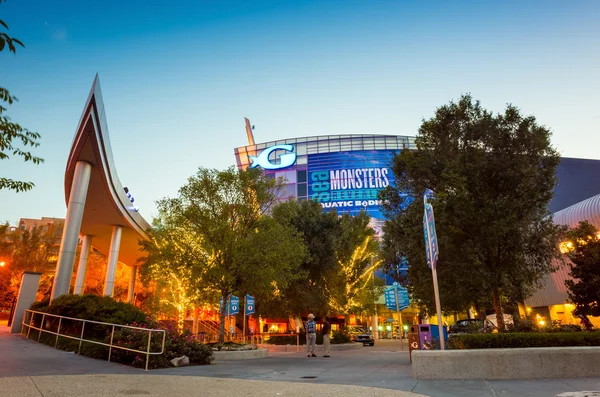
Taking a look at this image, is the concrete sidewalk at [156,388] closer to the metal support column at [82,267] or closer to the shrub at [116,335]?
the shrub at [116,335]

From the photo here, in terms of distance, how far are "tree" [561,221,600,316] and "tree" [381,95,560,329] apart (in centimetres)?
593

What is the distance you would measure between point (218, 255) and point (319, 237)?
1194 centimetres

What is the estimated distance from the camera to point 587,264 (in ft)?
67.3

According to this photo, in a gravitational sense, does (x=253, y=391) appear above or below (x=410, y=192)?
below

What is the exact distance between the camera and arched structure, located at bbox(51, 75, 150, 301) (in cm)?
2058

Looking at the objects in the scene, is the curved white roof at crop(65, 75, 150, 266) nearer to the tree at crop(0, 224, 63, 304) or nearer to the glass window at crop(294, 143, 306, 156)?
the tree at crop(0, 224, 63, 304)

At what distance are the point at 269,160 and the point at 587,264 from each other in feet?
169

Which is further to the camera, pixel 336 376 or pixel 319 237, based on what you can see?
pixel 319 237

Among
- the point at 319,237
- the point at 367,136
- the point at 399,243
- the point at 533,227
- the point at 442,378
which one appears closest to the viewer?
the point at 442,378

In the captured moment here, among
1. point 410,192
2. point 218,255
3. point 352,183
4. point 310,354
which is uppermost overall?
point 352,183

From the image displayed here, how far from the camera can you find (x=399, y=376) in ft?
32.1

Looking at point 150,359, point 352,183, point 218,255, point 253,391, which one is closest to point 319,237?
point 218,255

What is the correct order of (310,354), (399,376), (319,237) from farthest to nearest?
1. (319,237)
2. (310,354)
3. (399,376)

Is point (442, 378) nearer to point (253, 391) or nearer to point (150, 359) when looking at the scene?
point (253, 391)
